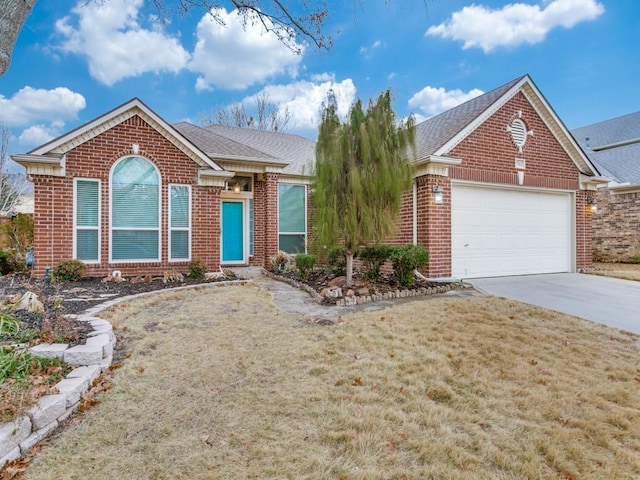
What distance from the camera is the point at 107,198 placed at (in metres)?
8.68

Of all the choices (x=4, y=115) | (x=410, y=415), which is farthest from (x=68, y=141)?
(x=4, y=115)

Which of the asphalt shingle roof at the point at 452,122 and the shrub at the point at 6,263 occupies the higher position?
the asphalt shingle roof at the point at 452,122

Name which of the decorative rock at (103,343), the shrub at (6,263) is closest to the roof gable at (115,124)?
the shrub at (6,263)

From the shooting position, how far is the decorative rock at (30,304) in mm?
4914

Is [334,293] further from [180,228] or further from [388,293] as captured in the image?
[180,228]

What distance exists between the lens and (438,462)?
2.32 metres

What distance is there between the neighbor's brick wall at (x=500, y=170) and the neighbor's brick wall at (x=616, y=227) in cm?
485

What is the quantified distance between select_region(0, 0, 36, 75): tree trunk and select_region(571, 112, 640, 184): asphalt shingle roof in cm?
1663

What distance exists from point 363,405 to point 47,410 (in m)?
2.42

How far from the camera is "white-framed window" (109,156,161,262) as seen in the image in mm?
8789

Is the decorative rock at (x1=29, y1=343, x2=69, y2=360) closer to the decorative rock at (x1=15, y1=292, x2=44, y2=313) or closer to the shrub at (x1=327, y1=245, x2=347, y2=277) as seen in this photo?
the decorative rock at (x1=15, y1=292, x2=44, y2=313)

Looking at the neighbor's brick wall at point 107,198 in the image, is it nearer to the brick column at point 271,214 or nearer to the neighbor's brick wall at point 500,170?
the brick column at point 271,214

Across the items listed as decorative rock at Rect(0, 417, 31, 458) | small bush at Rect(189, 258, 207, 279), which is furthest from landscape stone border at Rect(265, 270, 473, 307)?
decorative rock at Rect(0, 417, 31, 458)

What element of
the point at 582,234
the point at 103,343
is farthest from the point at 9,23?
the point at 582,234
